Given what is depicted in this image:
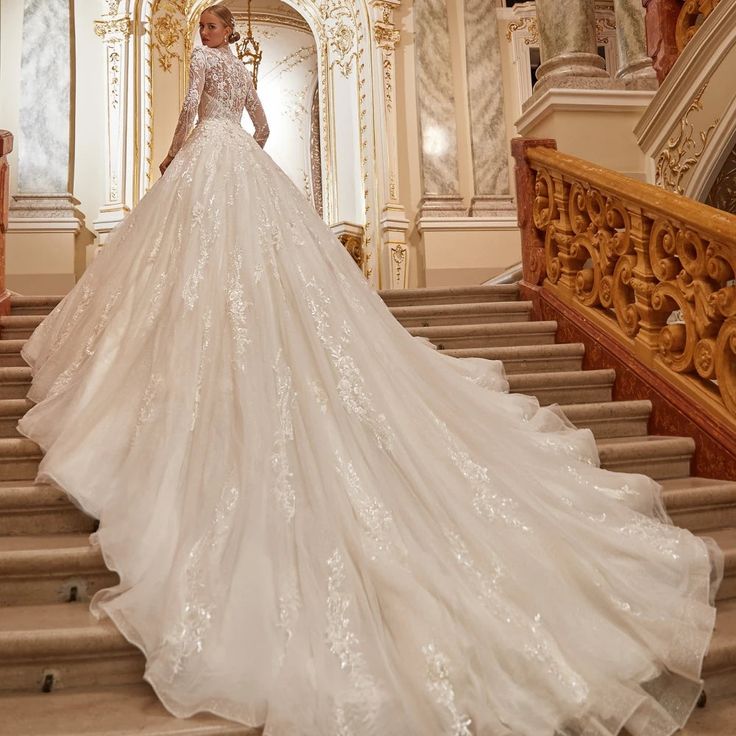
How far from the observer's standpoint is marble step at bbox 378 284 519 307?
4.50 m

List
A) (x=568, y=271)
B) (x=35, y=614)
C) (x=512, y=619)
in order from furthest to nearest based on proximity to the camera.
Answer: (x=568, y=271) → (x=35, y=614) → (x=512, y=619)

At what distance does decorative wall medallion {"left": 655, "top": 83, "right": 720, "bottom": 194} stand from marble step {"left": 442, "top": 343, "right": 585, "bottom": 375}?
1321 mm

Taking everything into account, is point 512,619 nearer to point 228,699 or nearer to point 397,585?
point 397,585

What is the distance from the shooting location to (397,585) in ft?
5.75

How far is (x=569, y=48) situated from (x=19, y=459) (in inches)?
176

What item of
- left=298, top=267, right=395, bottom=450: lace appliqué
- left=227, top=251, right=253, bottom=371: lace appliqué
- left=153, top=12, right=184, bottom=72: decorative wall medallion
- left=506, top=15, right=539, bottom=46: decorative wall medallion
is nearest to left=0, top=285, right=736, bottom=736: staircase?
left=227, top=251, right=253, bottom=371: lace appliqué

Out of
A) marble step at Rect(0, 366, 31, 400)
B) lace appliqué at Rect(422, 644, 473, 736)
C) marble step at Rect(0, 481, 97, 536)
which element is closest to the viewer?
lace appliqué at Rect(422, 644, 473, 736)

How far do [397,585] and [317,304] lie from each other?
1.14 meters

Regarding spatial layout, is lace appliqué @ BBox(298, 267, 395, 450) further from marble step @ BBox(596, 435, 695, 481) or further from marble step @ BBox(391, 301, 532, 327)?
marble step @ BBox(391, 301, 532, 327)

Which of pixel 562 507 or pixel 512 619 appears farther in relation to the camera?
pixel 562 507

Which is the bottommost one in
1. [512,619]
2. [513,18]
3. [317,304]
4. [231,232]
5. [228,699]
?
[228,699]

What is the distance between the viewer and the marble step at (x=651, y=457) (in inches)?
112

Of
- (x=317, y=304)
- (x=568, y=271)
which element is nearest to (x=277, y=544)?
(x=317, y=304)

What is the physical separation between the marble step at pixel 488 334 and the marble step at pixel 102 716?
2480mm
